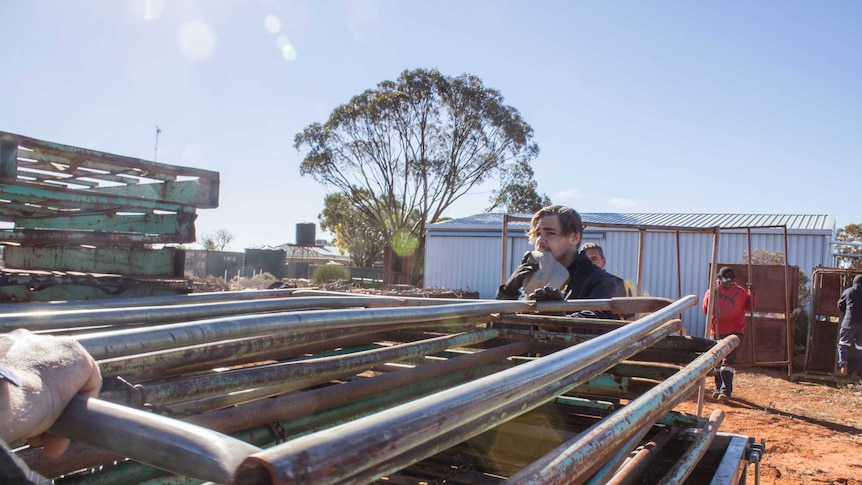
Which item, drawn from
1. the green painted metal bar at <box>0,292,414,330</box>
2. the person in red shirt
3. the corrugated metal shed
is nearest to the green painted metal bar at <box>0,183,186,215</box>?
the green painted metal bar at <box>0,292,414,330</box>

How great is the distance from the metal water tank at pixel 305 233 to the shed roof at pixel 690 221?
14260mm

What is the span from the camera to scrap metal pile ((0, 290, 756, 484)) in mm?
712

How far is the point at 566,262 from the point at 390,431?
10.4 ft

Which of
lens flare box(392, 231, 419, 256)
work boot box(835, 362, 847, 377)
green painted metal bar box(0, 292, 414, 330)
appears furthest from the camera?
lens flare box(392, 231, 419, 256)

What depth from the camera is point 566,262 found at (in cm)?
379

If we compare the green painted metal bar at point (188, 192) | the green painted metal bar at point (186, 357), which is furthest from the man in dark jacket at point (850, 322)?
the green painted metal bar at point (186, 357)

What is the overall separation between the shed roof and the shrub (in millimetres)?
8304

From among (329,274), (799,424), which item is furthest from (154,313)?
(329,274)

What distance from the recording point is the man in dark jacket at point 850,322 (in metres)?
10.4

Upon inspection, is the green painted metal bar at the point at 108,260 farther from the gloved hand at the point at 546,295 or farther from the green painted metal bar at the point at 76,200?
the gloved hand at the point at 546,295

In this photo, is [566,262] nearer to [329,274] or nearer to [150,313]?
[150,313]

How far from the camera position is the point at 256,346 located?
159 centimetres

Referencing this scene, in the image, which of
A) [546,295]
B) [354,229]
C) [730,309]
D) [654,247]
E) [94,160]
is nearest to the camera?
[546,295]

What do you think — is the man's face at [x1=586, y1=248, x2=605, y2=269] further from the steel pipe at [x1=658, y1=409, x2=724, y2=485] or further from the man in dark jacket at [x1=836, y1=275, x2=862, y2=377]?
the man in dark jacket at [x1=836, y1=275, x2=862, y2=377]
